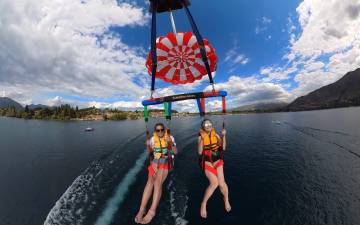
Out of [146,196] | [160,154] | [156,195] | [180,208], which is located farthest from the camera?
[180,208]

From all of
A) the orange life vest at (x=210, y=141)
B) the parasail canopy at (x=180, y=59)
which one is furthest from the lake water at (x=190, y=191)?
the parasail canopy at (x=180, y=59)

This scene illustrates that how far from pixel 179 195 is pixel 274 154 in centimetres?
1848

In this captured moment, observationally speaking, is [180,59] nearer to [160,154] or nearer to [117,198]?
[160,154]

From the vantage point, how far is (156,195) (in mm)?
7840

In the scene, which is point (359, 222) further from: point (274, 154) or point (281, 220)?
point (274, 154)

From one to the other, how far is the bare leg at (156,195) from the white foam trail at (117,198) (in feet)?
15.1

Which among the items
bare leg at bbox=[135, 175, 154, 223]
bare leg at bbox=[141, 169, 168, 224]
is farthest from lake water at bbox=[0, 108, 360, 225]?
bare leg at bbox=[141, 169, 168, 224]

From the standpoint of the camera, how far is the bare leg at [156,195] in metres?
7.80

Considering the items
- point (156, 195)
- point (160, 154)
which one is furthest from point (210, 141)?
point (156, 195)

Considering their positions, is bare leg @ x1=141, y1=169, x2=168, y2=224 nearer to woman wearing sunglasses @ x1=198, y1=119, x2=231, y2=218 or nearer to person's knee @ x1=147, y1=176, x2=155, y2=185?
person's knee @ x1=147, y1=176, x2=155, y2=185

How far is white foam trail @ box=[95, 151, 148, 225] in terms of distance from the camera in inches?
447

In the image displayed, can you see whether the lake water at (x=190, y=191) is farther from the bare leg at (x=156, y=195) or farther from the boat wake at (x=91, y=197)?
the bare leg at (x=156, y=195)

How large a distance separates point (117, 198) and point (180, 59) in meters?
10.5

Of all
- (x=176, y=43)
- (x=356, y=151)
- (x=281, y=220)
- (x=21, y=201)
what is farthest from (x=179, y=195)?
(x=356, y=151)
